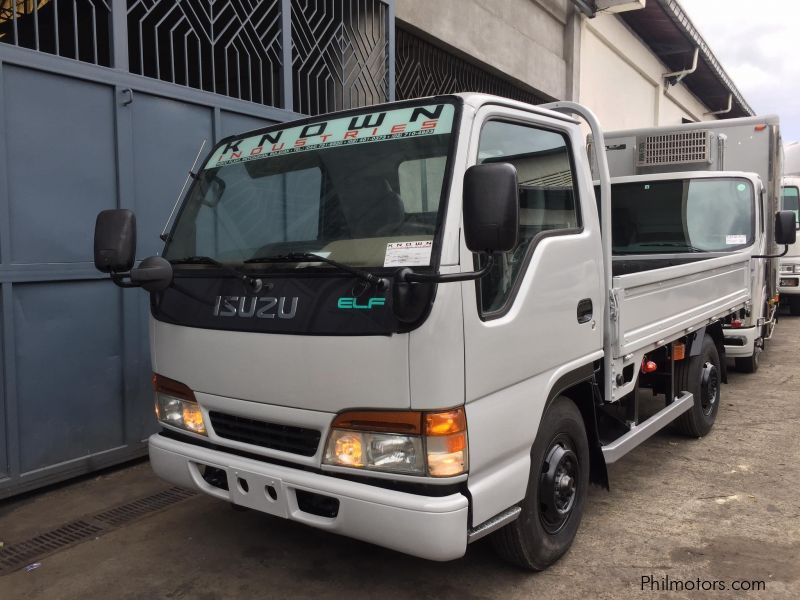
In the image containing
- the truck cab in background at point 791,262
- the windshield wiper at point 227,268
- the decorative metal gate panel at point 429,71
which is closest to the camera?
the windshield wiper at point 227,268

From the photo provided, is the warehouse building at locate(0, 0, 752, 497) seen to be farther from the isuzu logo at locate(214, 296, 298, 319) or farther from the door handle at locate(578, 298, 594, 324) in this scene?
the door handle at locate(578, 298, 594, 324)

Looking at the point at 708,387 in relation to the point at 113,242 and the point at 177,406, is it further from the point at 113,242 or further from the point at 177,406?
the point at 113,242

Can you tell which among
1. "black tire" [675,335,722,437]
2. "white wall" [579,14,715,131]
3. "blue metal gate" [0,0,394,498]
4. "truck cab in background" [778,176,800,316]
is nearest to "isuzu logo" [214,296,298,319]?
"blue metal gate" [0,0,394,498]

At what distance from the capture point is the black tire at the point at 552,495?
2.99 m

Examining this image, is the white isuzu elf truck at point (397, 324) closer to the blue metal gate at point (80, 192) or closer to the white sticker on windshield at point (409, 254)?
the white sticker on windshield at point (409, 254)

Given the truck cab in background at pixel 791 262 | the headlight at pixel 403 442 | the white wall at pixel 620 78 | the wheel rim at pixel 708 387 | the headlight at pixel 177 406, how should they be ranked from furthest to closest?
the white wall at pixel 620 78 < the truck cab in background at pixel 791 262 < the wheel rim at pixel 708 387 < the headlight at pixel 177 406 < the headlight at pixel 403 442

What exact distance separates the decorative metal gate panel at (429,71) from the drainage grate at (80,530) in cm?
575

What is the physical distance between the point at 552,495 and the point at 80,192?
3.50 m

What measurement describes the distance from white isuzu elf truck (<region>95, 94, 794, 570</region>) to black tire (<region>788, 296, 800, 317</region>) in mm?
11623

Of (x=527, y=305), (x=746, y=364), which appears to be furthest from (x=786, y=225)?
(x=527, y=305)

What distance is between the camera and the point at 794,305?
13.6 meters

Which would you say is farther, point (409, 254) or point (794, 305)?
point (794, 305)

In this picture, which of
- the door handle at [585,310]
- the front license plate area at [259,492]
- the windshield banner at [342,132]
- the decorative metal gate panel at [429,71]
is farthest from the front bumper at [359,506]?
the decorative metal gate panel at [429,71]

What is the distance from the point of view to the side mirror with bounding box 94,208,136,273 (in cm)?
301
